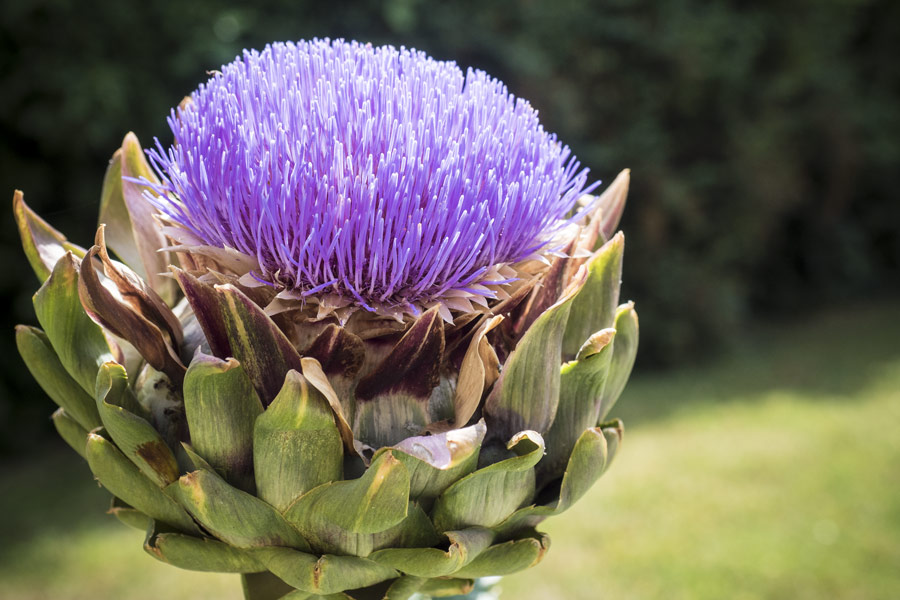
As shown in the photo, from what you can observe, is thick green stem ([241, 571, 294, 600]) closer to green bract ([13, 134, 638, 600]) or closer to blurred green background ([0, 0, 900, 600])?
green bract ([13, 134, 638, 600])

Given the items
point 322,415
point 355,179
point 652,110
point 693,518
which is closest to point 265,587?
point 322,415

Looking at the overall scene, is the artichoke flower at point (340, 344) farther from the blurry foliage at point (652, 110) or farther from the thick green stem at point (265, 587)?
the blurry foliage at point (652, 110)

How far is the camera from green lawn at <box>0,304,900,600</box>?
246cm

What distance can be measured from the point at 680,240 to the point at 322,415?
481cm

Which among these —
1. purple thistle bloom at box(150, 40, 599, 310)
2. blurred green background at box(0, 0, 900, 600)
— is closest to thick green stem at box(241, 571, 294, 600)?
purple thistle bloom at box(150, 40, 599, 310)

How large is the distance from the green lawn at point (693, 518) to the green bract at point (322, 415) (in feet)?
5.87

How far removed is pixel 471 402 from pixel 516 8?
3.96m

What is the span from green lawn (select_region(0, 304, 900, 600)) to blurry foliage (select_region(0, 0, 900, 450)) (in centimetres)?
75

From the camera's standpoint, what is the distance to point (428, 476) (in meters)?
0.70

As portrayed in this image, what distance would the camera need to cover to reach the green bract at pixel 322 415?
0.69m

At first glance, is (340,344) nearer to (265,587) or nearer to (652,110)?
(265,587)

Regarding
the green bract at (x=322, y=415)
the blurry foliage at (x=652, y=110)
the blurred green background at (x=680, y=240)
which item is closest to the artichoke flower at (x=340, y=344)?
the green bract at (x=322, y=415)

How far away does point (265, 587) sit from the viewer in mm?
744

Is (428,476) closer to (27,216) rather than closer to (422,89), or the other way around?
(422,89)
